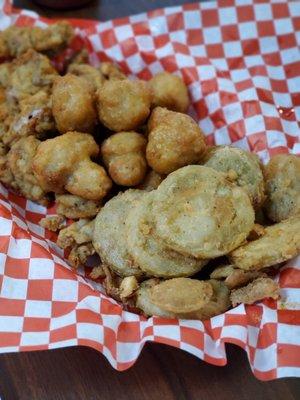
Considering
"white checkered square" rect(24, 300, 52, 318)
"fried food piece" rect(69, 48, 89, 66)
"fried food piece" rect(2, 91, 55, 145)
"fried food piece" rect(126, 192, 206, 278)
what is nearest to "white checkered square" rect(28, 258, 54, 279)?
"white checkered square" rect(24, 300, 52, 318)

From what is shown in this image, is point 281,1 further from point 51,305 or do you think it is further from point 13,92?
point 51,305

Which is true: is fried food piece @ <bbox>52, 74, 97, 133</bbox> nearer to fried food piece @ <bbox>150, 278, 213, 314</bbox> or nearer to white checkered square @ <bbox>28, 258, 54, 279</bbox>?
white checkered square @ <bbox>28, 258, 54, 279</bbox>

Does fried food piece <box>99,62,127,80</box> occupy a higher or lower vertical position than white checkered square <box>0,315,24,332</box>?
higher

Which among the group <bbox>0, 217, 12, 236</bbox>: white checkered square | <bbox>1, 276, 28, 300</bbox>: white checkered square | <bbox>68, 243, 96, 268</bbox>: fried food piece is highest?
<bbox>0, 217, 12, 236</bbox>: white checkered square

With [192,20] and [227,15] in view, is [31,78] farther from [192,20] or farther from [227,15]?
[227,15]

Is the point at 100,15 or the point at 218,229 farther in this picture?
the point at 100,15

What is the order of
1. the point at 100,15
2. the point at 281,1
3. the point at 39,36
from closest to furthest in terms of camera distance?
the point at 39,36, the point at 281,1, the point at 100,15

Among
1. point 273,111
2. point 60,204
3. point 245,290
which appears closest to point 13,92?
point 60,204
